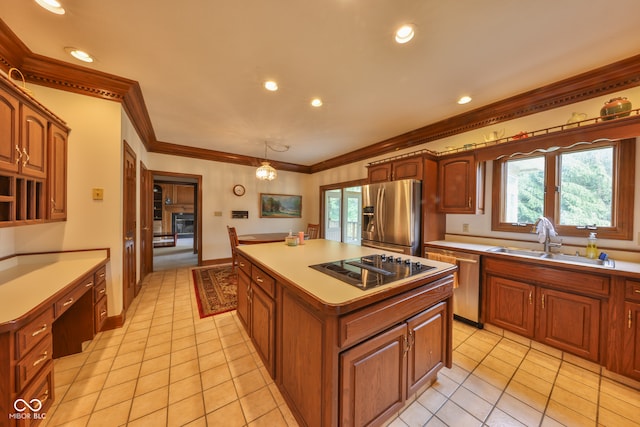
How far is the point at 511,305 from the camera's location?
2219 mm

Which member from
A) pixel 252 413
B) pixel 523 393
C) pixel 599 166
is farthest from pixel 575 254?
pixel 252 413

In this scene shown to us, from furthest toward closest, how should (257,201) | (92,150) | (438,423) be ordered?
(257,201)
(92,150)
(438,423)

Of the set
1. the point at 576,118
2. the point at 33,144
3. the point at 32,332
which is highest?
the point at 576,118

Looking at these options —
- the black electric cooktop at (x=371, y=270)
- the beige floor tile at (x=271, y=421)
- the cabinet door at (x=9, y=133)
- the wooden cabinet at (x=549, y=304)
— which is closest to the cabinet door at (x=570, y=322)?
the wooden cabinet at (x=549, y=304)

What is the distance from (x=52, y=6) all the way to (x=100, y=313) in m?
2.48

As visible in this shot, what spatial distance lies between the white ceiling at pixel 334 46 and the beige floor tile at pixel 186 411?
104 inches

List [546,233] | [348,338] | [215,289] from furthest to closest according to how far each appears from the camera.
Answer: [215,289] < [546,233] < [348,338]

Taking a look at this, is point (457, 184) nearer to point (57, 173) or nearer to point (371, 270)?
point (371, 270)

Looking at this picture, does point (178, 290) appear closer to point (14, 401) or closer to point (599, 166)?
point (14, 401)

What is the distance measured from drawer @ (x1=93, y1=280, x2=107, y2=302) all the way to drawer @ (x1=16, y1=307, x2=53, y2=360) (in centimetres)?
80

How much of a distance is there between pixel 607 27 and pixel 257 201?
18.2ft

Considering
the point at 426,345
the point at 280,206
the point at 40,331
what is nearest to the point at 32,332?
the point at 40,331

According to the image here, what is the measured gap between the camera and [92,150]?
2.24 metres

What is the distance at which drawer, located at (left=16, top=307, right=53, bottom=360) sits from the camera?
112cm
